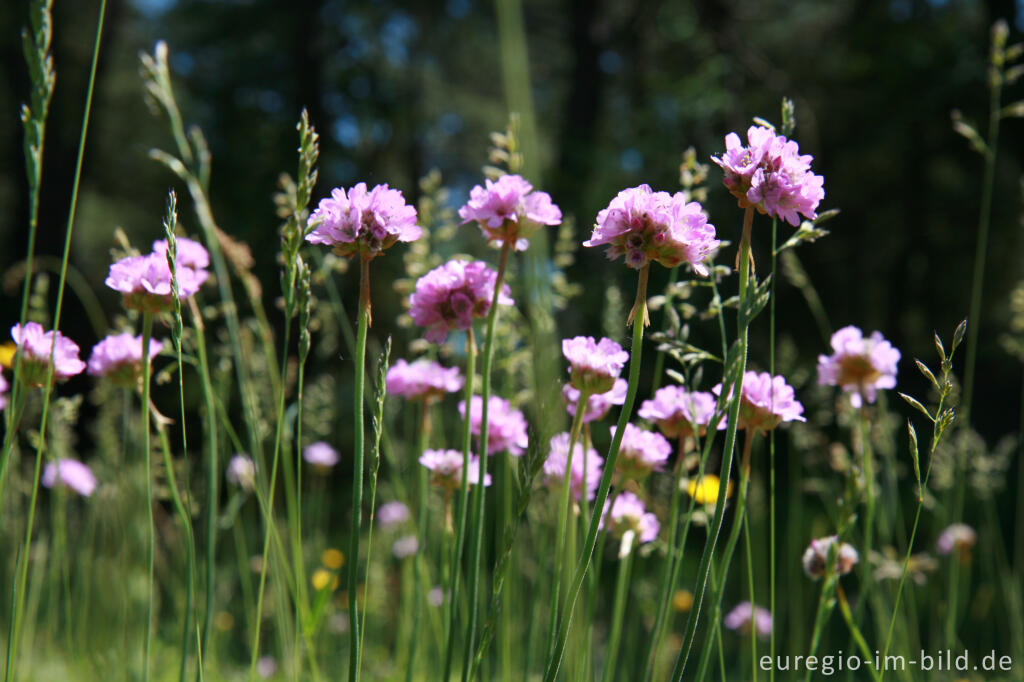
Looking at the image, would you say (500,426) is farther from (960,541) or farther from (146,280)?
(960,541)

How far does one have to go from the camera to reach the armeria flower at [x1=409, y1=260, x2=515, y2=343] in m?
0.79

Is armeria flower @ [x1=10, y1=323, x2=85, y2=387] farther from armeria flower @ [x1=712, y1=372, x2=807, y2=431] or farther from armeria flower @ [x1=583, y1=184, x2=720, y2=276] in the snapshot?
armeria flower @ [x1=712, y1=372, x2=807, y2=431]

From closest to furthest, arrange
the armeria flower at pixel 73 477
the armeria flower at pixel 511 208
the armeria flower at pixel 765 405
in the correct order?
the armeria flower at pixel 511 208 → the armeria flower at pixel 765 405 → the armeria flower at pixel 73 477

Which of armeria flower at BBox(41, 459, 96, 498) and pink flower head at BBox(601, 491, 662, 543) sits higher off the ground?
armeria flower at BBox(41, 459, 96, 498)

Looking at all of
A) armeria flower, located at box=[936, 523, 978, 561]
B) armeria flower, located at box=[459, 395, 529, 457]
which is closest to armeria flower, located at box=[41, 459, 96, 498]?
armeria flower, located at box=[459, 395, 529, 457]

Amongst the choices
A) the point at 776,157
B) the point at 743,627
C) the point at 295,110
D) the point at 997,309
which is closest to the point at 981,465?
the point at 743,627

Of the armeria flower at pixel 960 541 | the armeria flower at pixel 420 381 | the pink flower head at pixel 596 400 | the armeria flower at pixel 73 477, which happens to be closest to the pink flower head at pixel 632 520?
the pink flower head at pixel 596 400

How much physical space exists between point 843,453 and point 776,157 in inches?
29.7

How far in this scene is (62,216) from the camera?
6082 mm

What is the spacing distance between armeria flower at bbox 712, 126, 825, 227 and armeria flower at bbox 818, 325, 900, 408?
1.12 feet

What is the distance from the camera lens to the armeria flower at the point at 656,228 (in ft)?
2.21

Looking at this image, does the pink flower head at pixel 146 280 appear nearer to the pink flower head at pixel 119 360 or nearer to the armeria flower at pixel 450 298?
the pink flower head at pixel 119 360

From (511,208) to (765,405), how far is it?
0.35 metres

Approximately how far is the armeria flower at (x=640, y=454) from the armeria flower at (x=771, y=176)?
35cm
